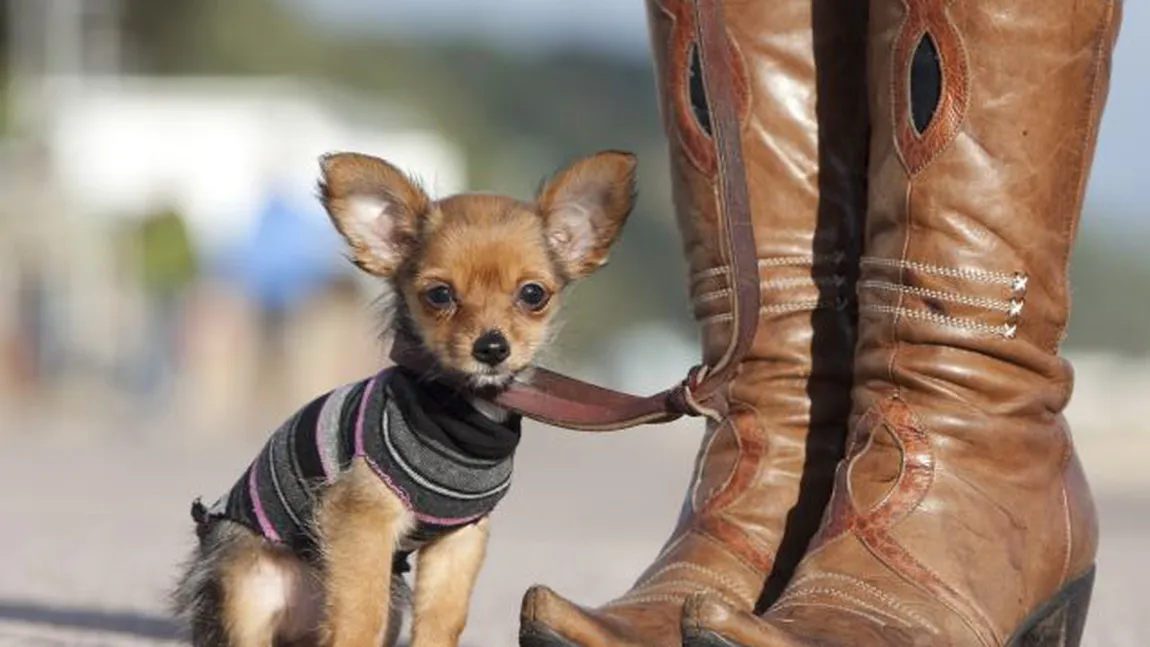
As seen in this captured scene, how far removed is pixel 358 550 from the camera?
422 cm

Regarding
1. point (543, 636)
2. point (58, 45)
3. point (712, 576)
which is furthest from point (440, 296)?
point (58, 45)

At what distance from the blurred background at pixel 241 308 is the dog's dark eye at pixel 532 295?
24cm

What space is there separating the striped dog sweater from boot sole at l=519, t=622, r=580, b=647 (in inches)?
21.5

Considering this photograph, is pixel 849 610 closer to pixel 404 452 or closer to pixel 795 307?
pixel 795 307

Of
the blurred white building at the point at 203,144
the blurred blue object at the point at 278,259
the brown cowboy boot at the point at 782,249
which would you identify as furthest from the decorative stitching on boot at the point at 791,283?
the blurred white building at the point at 203,144

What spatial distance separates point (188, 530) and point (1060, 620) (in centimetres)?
506

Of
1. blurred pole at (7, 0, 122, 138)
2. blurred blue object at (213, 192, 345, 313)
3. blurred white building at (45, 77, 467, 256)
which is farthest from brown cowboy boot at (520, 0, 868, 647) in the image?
blurred pole at (7, 0, 122, 138)

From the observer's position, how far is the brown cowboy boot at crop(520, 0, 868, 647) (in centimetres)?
428

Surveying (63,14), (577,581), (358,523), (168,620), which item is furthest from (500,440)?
(63,14)

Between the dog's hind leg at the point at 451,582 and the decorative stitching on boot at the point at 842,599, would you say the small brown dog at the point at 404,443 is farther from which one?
the decorative stitching on boot at the point at 842,599

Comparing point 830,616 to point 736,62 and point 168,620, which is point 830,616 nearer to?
point 736,62

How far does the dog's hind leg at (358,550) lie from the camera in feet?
13.8

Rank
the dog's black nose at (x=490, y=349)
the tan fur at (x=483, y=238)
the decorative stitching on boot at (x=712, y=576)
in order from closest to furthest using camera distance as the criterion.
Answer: the decorative stitching on boot at (x=712, y=576) < the dog's black nose at (x=490, y=349) < the tan fur at (x=483, y=238)

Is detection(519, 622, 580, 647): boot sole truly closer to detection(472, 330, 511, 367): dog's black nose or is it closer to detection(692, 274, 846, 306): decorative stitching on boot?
detection(472, 330, 511, 367): dog's black nose
